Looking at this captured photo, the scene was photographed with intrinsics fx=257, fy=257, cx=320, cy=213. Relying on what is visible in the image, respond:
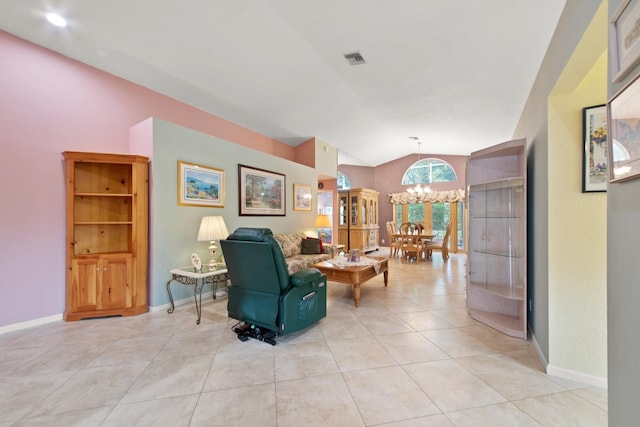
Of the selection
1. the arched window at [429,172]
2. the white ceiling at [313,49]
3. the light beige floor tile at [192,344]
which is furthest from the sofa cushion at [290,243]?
the arched window at [429,172]

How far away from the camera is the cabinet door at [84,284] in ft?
10.1

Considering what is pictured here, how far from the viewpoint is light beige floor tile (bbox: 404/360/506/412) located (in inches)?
67.3

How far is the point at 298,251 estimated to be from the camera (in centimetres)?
552

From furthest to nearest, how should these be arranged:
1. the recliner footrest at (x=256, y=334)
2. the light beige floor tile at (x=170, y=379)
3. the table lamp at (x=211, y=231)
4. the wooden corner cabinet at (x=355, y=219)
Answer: the wooden corner cabinet at (x=355, y=219)
the table lamp at (x=211, y=231)
the recliner footrest at (x=256, y=334)
the light beige floor tile at (x=170, y=379)

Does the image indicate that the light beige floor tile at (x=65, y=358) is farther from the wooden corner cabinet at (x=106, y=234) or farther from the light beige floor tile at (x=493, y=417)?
the light beige floor tile at (x=493, y=417)

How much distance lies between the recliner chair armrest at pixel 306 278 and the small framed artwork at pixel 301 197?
3.32 meters

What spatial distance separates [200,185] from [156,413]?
3005mm

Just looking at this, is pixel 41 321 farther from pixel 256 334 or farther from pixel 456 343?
pixel 456 343

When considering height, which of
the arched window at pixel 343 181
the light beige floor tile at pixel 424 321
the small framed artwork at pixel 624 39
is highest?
the arched window at pixel 343 181

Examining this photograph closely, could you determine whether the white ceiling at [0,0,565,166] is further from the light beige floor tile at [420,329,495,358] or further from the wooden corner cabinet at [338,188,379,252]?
the wooden corner cabinet at [338,188,379,252]

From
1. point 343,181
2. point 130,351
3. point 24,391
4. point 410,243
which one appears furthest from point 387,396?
point 343,181

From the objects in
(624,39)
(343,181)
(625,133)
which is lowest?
(625,133)

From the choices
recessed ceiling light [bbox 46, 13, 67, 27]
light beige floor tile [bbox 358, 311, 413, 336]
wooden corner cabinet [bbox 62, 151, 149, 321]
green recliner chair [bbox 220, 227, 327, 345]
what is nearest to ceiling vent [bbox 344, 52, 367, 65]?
green recliner chair [bbox 220, 227, 327, 345]

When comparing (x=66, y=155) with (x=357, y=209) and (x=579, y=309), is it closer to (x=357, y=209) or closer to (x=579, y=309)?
(x=579, y=309)
